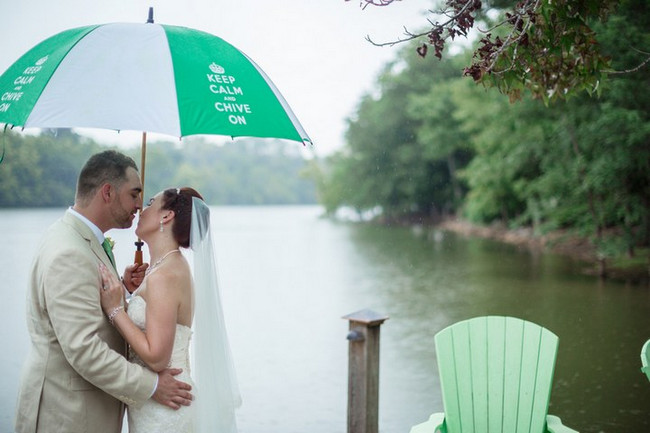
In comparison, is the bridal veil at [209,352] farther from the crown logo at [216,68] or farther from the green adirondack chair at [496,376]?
the green adirondack chair at [496,376]

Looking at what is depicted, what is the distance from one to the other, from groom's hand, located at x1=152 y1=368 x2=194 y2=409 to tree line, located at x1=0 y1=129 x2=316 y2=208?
1.32 m

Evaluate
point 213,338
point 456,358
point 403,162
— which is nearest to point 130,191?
point 213,338

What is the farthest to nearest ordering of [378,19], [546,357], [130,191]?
1. [378,19]
2. [546,357]
3. [130,191]

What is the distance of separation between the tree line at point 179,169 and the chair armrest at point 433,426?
216cm

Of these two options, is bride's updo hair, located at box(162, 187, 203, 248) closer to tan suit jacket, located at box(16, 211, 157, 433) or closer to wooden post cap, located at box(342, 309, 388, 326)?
tan suit jacket, located at box(16, 211, 157, 433)

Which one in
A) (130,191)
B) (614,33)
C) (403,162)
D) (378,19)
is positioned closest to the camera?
(130,191)

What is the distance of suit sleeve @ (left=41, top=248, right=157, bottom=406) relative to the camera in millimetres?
2258

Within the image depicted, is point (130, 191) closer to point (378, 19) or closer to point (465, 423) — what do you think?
point (465, 423)

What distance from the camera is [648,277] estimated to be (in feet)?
41.2

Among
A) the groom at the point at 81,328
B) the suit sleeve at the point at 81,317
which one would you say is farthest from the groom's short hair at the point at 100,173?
the suit sleeve at the point at 81,317

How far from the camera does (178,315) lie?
262 centimetres

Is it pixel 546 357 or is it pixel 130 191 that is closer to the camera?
pixel 130 191

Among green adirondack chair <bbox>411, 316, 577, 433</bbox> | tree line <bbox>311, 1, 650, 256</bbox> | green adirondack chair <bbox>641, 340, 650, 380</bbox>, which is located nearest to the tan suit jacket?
green adirondack chair <bbox>411, 316, 577, 433</bbox>

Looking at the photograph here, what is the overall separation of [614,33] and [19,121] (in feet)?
34.9
